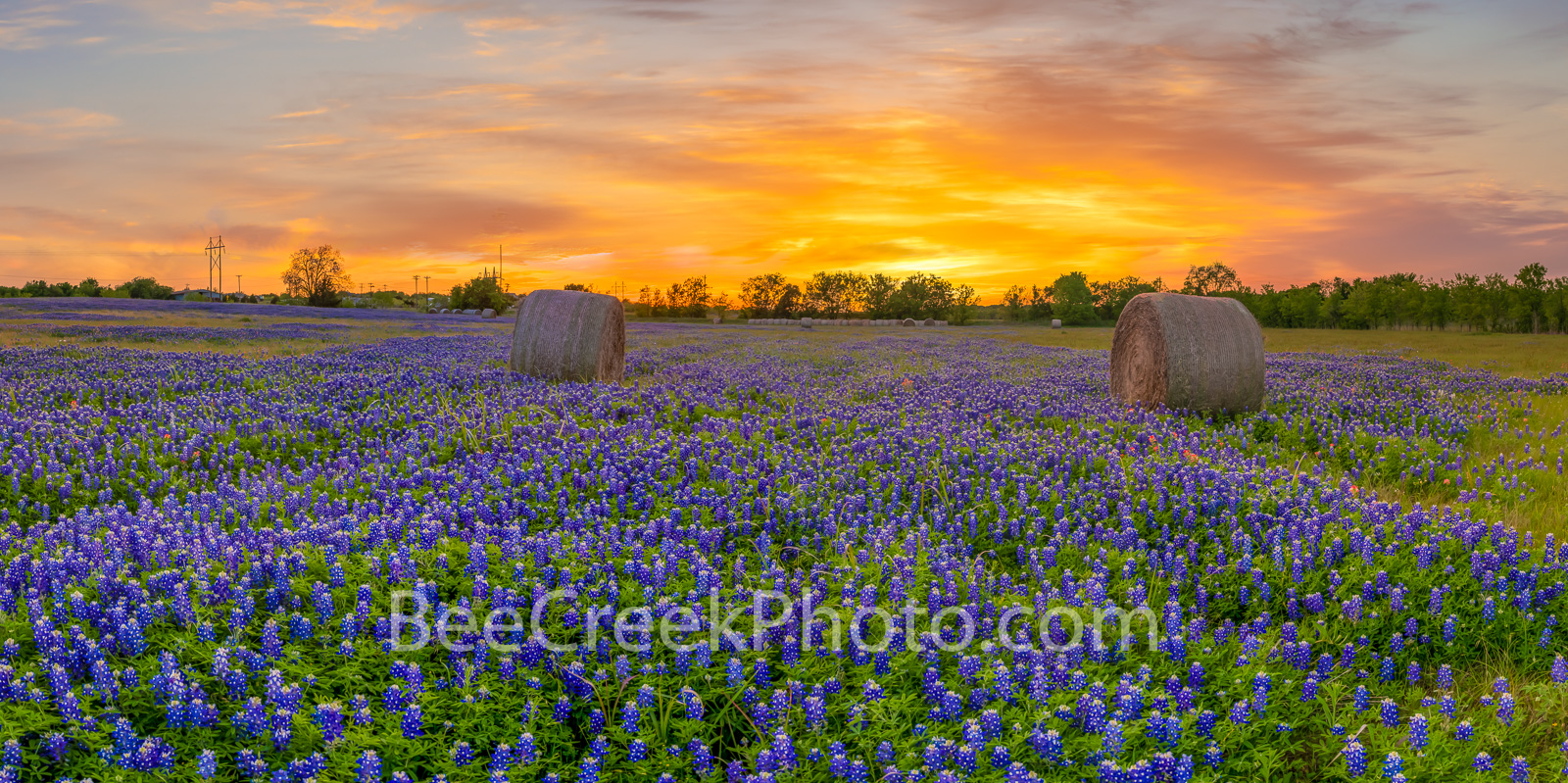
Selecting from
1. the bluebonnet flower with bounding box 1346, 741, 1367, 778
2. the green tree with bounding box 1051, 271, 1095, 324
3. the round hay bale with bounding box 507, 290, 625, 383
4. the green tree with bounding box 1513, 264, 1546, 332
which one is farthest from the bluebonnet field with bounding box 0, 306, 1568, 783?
the green tree with bounding box 1051, 271, 1095, 324

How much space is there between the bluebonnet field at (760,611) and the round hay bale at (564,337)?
20.4 ft

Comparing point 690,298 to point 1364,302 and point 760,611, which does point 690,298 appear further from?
point 760,611

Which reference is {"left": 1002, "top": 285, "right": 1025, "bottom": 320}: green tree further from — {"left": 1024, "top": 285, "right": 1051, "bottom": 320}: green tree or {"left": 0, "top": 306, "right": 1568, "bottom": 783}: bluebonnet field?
{"left": 0, "top": 306, "right": 1568, "bottom": 783}: bluebonnet field

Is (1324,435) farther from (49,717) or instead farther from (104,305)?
(104,305)

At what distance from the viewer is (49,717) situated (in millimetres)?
2869

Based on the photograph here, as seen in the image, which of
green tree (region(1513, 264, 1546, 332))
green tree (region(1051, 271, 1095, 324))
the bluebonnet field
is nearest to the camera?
the bluebonnet field

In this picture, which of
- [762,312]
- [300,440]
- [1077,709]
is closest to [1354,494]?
[1077,709]

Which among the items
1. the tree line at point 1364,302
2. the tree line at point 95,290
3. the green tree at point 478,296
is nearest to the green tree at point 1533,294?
the tree line at point 1364,302

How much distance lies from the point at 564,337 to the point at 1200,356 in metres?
10.8

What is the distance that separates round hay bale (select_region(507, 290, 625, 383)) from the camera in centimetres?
1442

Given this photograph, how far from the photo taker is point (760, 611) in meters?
3.78

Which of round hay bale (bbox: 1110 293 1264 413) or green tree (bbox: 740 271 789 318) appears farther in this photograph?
green tree (bbox: 740 271 789 318)

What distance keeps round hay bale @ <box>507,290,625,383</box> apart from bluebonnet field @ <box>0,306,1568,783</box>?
6216mm

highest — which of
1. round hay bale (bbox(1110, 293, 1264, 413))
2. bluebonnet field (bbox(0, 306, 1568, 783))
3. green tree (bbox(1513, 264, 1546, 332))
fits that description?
green tree (bbox(1513, 264, 1546, 332))
